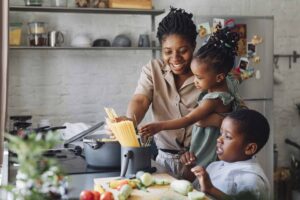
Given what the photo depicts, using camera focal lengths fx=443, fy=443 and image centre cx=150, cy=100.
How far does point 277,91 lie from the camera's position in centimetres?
419

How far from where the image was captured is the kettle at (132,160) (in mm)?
1394

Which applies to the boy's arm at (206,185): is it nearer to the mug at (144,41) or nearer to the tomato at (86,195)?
the tomato at (86,195)

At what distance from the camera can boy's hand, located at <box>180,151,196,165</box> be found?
78.4 inches

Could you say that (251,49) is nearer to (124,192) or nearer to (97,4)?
(97,4)

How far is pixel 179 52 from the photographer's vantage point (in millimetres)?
2080

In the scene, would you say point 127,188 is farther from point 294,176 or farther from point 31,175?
point 294,176

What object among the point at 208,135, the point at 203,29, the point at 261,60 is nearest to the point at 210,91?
the point at 208,135

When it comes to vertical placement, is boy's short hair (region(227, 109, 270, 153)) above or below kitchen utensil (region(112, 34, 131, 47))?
below

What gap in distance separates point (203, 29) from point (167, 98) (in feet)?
4.16

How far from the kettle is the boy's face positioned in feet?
1.43

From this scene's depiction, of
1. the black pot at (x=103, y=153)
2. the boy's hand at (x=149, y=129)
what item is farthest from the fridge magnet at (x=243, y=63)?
the black pot at (x=103, y=153)

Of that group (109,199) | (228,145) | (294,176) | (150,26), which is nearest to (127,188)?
(109,199)

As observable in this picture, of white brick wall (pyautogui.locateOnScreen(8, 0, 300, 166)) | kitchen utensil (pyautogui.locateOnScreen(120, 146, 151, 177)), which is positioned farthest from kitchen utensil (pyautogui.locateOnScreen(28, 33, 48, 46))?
kitchen utensil (pyautogui.locateOnScreen(120, 146, 151, 177))

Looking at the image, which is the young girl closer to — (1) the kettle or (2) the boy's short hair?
(2) the boy's short hair
